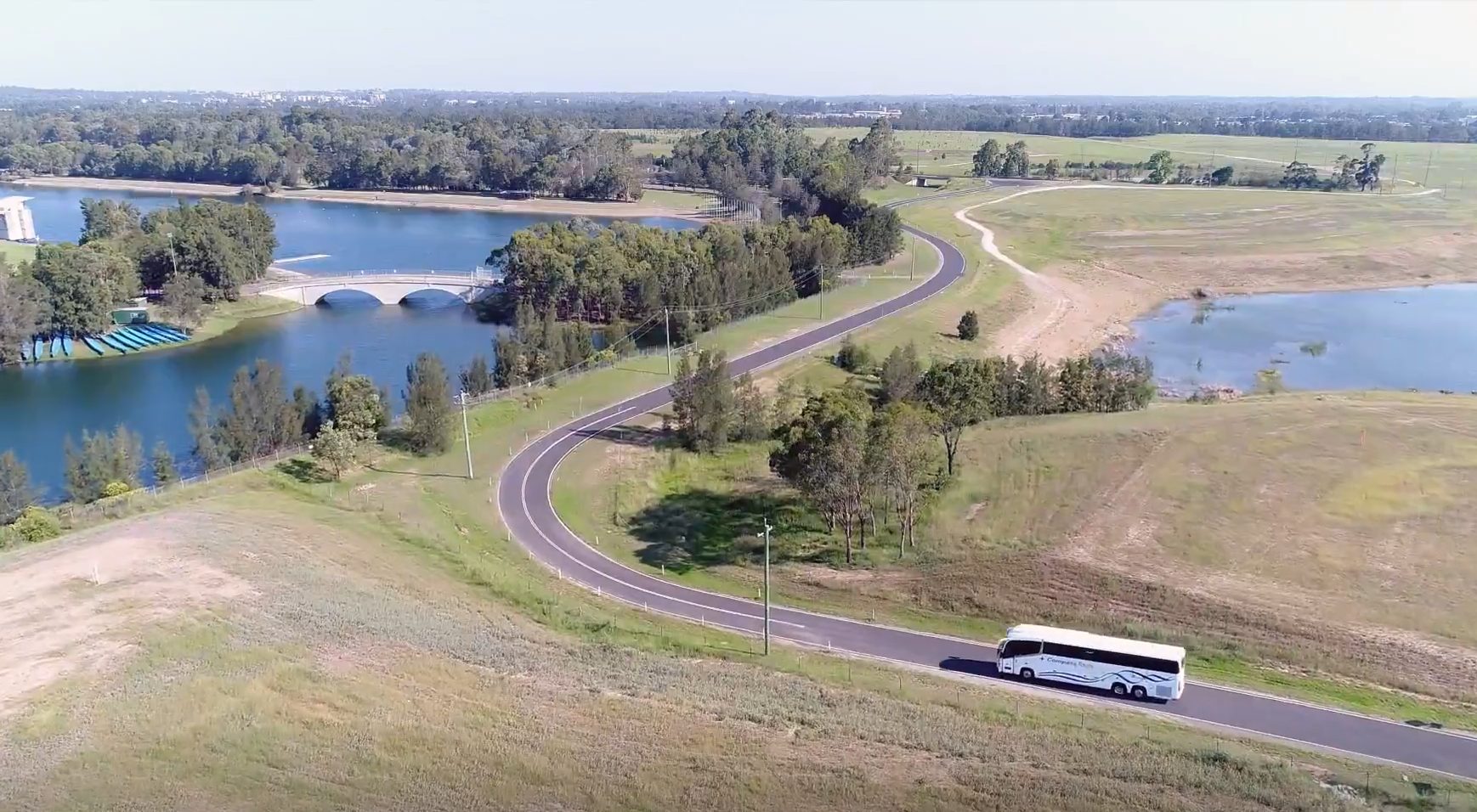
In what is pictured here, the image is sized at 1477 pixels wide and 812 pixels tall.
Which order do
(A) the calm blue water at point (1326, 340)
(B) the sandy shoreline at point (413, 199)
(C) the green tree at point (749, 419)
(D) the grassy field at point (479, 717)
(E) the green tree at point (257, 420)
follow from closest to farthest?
(D) the grassy field at point (479, 717), (E) the green tree at point (257, 420), (C) the green tree at point (749, 419), (A) the calm blue water at point (1326, 340), (B) the sandy shoreline at point (413, 199)

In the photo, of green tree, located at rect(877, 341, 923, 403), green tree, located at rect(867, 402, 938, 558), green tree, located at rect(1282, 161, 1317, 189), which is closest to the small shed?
green tree, located at rect(877, 341, 923, 403)

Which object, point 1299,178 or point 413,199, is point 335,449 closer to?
point 413,199

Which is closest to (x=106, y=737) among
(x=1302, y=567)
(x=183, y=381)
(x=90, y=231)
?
(x=1302, y=567)

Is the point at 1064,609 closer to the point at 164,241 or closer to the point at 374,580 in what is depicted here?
the point at 374,580

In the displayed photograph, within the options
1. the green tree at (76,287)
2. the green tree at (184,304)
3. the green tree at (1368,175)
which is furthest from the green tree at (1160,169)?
the green tree at (76,287)

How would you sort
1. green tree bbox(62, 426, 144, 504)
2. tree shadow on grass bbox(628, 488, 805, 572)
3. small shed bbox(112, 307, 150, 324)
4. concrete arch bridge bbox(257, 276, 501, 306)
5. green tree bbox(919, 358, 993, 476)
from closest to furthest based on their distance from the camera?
tree shadow on grass bbox(628, 488, 805, 572) < green tree bbox(62, 426, 144, 504) < green tree bbox(919, 358, 993, 476) < small shed bbox(112, 307, 150, 324) < concrete arch bridge bbox(257, 276, 501, 306)

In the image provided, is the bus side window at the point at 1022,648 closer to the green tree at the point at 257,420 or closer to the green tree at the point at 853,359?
the green tree at the point at 853,359

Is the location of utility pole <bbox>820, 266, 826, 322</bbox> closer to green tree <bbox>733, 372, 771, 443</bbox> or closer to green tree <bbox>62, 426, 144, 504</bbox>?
green tree <bbox>733, 372, 771, 443</bbox>
